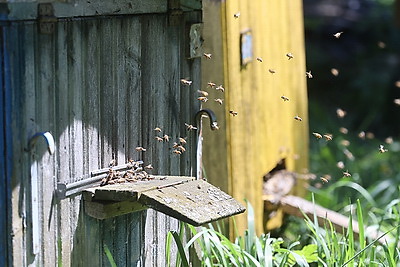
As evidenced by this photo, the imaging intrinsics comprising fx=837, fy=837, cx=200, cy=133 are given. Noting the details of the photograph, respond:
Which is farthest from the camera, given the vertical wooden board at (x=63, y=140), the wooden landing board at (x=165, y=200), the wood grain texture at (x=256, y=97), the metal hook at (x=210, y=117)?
the wood grain texture at (x=256, y=97)

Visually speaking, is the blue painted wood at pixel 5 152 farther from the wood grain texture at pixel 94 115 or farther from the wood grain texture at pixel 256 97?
the wood grain texture at pixel 256 97

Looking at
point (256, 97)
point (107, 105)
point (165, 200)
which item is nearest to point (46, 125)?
point (107, 105)

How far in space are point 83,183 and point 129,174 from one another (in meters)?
0.31

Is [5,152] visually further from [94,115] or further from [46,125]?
[94,115]

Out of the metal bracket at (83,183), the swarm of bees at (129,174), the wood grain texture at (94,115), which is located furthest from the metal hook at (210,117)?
the metal bracket at (83,183)

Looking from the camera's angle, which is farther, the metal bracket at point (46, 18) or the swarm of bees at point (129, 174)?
the swarm of bees at point (129, 174)

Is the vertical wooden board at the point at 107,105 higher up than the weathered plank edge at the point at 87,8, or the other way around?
the weathered plank edge at the point at 87,8

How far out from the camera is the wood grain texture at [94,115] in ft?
9.67

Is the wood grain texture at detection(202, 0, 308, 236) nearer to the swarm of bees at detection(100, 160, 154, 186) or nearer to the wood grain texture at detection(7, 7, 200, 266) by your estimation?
the wood grain texture at detection(7, 7, 200, 266)

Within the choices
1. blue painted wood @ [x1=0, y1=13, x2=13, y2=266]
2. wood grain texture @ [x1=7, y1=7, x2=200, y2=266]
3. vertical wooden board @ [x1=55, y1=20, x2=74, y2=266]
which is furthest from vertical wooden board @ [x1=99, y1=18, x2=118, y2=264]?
blue painted wood @ [x1=0, y1=13, x2=13, y2=266]

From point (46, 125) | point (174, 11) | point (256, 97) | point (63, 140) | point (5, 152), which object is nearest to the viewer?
point (5, 152)

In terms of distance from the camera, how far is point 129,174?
355cm

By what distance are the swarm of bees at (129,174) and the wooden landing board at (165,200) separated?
0.04 meters

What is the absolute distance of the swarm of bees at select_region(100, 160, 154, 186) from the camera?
3441mm
